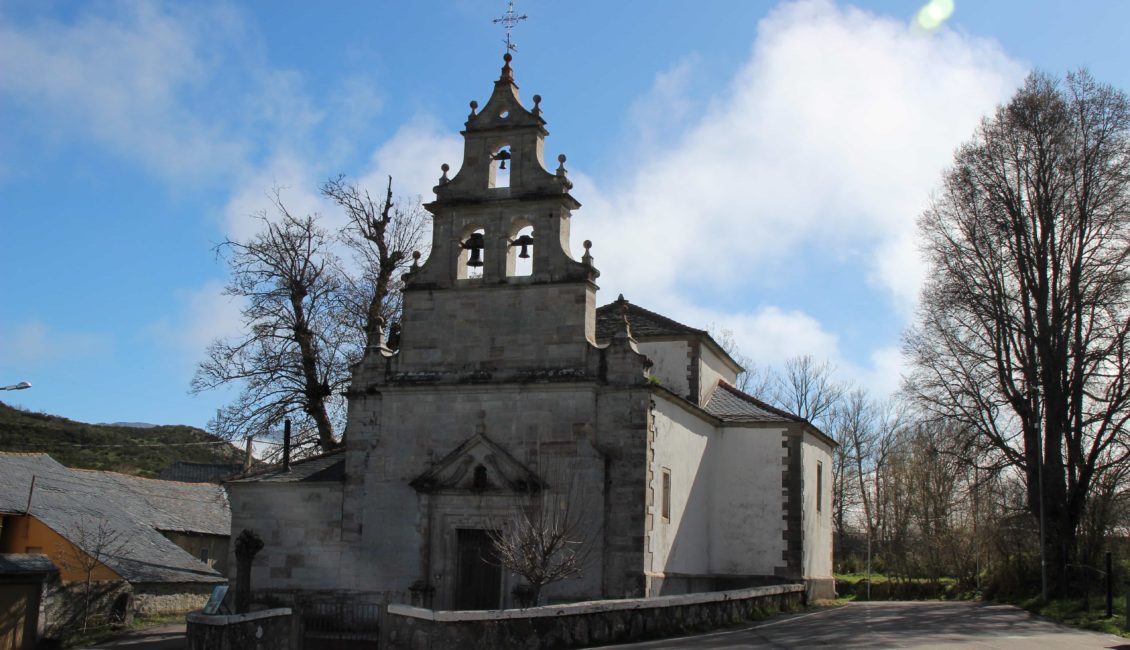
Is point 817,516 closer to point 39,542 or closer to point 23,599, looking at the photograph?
point 23,599

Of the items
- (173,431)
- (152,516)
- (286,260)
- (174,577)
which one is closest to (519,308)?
(286,260)

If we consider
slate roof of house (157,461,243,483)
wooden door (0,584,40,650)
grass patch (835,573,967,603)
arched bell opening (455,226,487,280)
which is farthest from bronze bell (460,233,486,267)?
slate roof of house (157,461,243,483)

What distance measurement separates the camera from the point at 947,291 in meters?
30.9

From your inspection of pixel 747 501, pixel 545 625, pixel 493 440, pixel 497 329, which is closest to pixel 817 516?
pixel 747 501

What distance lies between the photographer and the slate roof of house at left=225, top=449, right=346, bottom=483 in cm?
2527

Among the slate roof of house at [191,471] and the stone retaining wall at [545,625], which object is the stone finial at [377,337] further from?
the slate roof of house at [191,471]

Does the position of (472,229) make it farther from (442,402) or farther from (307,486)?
(307,486)

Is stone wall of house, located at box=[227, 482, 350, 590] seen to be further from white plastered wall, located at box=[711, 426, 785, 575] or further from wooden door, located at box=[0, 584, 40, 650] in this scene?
white plastered wall, located at box=[711, 426, 785, 575]

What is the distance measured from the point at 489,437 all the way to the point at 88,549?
15.6m

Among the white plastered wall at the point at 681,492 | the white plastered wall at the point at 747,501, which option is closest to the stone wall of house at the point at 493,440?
the white plastered wall at the point at 681,492

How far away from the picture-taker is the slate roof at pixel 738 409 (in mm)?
28859

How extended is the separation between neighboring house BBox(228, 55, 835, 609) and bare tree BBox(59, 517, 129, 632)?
725 cm

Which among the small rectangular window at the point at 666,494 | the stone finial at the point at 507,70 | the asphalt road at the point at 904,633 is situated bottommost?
the asphalt road at the point at 904,633

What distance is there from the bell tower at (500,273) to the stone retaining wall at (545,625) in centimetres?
598
